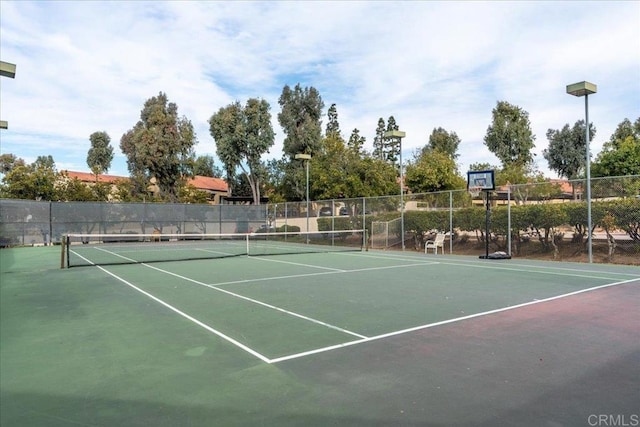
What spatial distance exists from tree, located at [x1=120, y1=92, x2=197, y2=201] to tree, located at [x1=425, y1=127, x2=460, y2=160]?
104 feet

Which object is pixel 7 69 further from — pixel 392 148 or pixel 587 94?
pixel 392 148

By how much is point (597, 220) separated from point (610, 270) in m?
2.99

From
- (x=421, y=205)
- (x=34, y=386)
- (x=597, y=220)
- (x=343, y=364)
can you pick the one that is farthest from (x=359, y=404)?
(x=421, y=205)

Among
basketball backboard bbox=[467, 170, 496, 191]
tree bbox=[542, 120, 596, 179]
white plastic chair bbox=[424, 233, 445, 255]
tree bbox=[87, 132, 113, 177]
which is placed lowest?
white plastic chair bbox=[424, 233, 445, 255]

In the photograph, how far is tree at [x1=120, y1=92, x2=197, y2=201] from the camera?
37094 mm

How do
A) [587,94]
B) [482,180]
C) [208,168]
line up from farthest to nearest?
[208,168] → [482,180] → [587,94]

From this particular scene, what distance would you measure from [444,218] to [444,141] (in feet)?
132

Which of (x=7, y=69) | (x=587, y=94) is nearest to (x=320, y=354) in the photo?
(x=7, y=69)

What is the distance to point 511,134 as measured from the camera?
36812 millimetres

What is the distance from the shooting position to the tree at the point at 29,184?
3484 cm

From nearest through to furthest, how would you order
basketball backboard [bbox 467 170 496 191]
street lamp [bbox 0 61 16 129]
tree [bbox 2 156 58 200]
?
street lamp [bbox 0 61 16 129] → basketball backboard [bbox 467 170 496 191] → tree [bbox 2 156 58 200]

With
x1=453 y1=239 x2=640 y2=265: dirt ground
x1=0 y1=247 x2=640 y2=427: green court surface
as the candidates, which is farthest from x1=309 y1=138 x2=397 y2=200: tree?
x1=0 y1=247 x2=640 y2=427: green court surface

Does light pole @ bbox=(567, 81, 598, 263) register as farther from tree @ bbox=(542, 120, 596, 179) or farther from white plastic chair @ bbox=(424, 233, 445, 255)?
tree @ bbox=(542, 120, 596, 179)

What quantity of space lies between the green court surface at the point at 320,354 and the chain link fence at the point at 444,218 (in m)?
6.00
